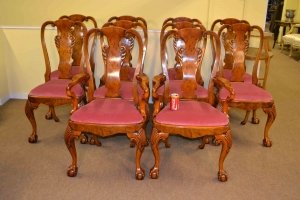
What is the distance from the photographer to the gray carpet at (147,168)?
2.09 meters

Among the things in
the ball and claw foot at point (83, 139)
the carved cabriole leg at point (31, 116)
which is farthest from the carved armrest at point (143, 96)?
the carved cabriole leg at point (31, 116)

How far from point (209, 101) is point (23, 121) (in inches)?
75.8

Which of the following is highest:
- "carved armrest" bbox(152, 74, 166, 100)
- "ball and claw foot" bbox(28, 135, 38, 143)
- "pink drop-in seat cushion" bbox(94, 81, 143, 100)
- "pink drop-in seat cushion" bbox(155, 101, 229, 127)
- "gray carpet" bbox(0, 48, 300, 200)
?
"carved armrest" bbox(152, 74, 166, 100)

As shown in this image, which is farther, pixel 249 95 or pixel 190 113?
pixel 249 95

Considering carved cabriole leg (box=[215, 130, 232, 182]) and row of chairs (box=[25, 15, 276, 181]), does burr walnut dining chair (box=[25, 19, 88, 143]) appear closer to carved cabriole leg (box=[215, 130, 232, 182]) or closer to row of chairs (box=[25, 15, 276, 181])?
row of chairs (box=[25, 15, 276, 181])

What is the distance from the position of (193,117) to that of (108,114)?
577mm

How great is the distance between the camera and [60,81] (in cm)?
286

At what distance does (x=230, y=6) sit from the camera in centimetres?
386

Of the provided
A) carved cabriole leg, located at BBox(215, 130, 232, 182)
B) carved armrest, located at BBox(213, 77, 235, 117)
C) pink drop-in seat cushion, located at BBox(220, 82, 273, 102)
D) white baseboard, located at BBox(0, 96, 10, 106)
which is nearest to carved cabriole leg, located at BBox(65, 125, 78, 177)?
carved cabriole leg, located at BBox(215, 130, 232, 182)

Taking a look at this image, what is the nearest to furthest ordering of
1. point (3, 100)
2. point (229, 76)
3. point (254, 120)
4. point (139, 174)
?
point (139, 174)
point (229, 76)
point (254, 120)
point (3, 100)

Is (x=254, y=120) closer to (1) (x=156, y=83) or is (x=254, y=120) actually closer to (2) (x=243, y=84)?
(2) (x=243, y=84)

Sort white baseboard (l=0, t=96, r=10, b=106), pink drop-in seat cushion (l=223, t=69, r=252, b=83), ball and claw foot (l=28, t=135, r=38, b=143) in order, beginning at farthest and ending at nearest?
white baseboard (l=0, t=96, r=10, b=106) → pink drop-in seat cushion (l=223, t=69, r=252, b=83) → ball and claw foot (l=28, t=135, r=38, b=143)

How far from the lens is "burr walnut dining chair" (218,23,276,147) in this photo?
2.57 metres

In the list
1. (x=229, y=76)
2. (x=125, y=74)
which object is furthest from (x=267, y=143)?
(x=125, y=74)
